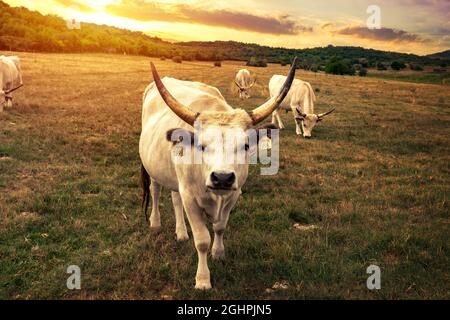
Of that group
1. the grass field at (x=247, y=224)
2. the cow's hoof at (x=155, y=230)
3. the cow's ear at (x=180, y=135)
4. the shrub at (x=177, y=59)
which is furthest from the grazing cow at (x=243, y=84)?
the shrub at (x=177, y=59)

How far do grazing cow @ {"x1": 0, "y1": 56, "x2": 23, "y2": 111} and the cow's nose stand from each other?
1501 centimetres

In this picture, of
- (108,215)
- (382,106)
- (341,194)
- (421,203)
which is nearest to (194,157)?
(108,215)

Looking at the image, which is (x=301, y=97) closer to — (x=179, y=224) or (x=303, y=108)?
(x=303, y=108)

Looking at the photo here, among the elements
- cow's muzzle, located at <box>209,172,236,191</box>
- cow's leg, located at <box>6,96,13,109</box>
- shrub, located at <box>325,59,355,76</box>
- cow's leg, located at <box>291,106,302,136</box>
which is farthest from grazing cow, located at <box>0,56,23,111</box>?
shrub, located at <box>325,59,355,76</box>

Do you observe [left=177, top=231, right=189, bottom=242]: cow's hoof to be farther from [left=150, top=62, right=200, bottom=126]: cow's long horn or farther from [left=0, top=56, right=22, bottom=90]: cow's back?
[left=0, top=56, right=22, bottom=90]: cow's back

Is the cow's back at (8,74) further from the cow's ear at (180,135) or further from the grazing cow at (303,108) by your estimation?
the cow's ear at (180,135)

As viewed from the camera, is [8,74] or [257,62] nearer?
[8,74]

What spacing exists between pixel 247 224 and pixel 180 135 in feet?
9.21

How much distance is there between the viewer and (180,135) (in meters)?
4.42

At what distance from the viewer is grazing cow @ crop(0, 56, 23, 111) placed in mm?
16484

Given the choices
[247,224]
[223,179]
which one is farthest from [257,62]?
[223,179]

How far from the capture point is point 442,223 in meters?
6.89

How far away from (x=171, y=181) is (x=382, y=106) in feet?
68.6

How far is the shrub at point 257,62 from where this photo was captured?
217 ft
